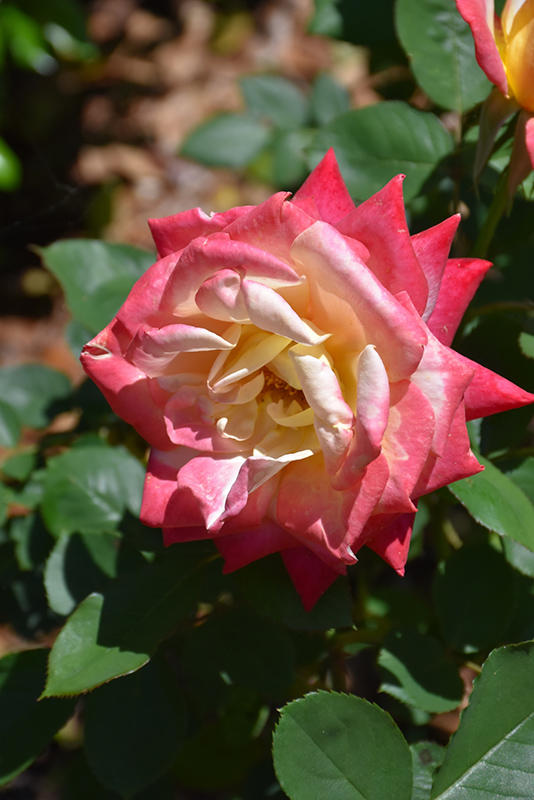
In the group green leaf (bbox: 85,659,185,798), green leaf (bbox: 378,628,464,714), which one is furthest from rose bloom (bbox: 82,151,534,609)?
green leaf (bbox: 85,659,185,798)

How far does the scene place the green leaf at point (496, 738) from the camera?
0.68 m

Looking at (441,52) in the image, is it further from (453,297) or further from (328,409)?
(328,409)

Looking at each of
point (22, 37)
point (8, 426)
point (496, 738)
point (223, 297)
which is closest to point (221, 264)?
point (223, 297)

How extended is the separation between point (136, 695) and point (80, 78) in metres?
2.88

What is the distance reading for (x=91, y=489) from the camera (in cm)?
115

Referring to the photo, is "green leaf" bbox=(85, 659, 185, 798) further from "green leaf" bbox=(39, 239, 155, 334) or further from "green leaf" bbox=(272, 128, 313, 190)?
"green leaf" bbox=(272, 128, 313, 190)

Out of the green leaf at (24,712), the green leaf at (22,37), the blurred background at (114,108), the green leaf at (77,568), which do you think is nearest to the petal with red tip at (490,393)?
the green leaf at (77,568)

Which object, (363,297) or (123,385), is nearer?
(363,297)

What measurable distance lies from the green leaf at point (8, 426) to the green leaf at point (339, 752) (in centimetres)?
92

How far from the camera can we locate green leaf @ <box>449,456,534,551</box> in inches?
29.4

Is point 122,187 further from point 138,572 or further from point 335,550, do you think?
point 335,550

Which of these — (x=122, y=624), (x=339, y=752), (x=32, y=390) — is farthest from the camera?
(x=32, y=390)

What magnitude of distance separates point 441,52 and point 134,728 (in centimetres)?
110

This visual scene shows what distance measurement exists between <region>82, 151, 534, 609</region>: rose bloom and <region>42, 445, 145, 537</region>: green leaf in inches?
16.8
